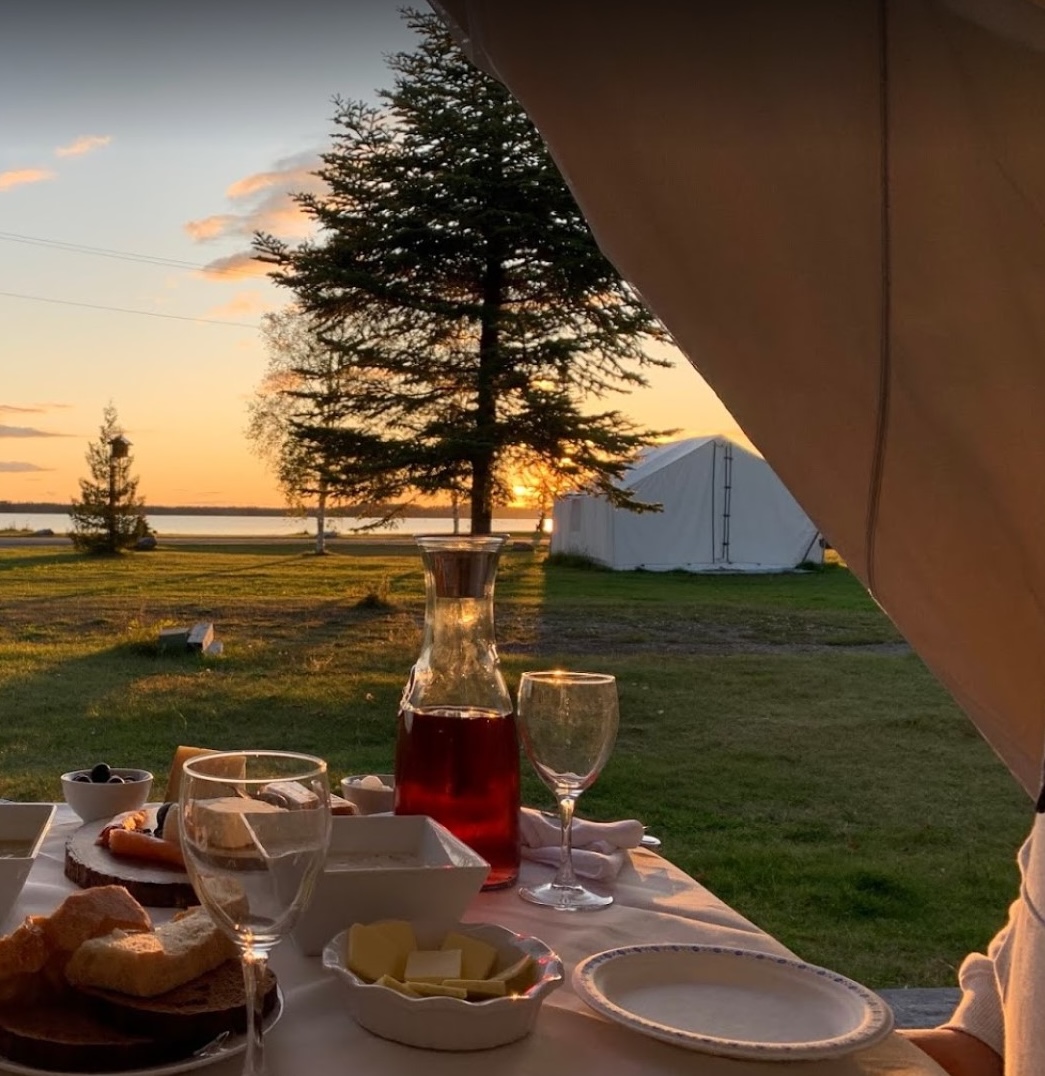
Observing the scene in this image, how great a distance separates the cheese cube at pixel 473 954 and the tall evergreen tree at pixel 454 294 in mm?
11991

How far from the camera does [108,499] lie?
18922mm

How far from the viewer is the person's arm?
1146 millimetres

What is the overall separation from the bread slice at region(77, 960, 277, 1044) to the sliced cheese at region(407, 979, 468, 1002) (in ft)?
0.33

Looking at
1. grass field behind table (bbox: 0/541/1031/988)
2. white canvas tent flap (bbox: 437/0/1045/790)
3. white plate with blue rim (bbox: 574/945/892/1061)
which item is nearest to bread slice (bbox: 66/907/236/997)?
white plate with blue rim (bbox: 574/945/892/1061)

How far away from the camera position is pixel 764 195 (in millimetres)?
1480

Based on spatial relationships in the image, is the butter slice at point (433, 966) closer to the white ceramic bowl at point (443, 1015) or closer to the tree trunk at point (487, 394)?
the white ceramic bowl at point (443, 1015)

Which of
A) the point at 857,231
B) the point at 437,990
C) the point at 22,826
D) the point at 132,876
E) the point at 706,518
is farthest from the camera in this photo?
the point at 706,518

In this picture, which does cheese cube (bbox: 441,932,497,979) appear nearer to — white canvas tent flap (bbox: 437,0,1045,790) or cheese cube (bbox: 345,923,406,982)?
cheese cube (bbox: 345,923,406,982)

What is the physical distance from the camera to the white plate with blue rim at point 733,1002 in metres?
0.80

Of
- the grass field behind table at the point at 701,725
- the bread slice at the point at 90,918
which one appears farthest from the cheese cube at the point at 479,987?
the grass field behind table at the point at 701,725

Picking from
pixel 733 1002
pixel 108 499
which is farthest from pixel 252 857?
pixel 108 499

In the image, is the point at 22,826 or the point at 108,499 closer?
the point at 22,826

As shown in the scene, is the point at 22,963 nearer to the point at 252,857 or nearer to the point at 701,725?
the point at 252,857

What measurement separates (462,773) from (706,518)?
1611 centimetres
